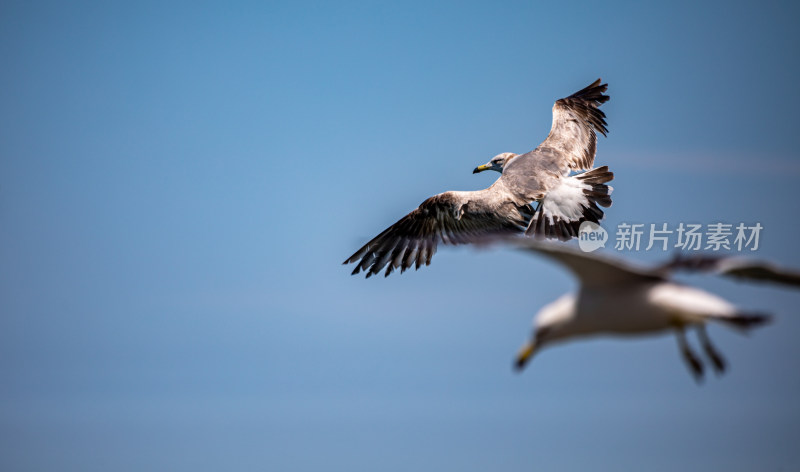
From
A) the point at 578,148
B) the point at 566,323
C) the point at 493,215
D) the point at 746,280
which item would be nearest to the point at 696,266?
the point at 746,280

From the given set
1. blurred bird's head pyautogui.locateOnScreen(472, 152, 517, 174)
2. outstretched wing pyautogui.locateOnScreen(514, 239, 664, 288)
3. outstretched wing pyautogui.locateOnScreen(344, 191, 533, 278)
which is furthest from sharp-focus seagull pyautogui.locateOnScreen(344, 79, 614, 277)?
outstretched wing pyautogui.locateOnScreen(514, 239, 664, 288)

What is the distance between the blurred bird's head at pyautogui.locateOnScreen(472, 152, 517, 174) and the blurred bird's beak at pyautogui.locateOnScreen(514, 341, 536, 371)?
13.2 meters

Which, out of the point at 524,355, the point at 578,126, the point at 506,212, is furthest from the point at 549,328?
the point at 578,126

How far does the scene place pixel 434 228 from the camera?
723 inches

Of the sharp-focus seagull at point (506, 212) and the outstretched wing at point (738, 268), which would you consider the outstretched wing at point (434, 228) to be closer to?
the sharp-focus seagull at point (506, 212)

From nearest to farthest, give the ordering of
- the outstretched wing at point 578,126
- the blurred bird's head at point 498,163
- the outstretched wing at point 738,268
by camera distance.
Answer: the outstretched wing at point 738,268
the outstretched wing at point 578,126
the blurred bird's head at point 498,163

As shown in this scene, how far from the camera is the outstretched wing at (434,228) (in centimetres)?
1770

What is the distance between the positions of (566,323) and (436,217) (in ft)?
34.1

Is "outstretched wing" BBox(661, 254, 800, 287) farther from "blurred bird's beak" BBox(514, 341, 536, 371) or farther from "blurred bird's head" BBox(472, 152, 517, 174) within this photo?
"blurred bird's head" BBox(472, 152, 517, 174)

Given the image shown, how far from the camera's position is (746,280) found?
25.6 ft

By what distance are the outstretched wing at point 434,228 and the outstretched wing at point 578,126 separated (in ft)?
8.58

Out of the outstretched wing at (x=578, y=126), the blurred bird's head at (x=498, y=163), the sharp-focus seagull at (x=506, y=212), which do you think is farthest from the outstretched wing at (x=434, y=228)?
the blurred bird's head at (x=498, y=163)

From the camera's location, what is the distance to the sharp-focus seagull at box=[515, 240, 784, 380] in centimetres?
780

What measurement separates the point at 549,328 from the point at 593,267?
0.69m
